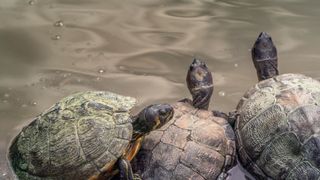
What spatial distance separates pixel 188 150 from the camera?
12.7 ft

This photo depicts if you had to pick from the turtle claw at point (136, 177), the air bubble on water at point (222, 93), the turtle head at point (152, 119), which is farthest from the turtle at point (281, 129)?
the air bubble on water at point (222, 93)

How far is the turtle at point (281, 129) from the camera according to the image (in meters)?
3.68

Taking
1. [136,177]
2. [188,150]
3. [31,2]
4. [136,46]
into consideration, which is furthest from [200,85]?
[31,2]

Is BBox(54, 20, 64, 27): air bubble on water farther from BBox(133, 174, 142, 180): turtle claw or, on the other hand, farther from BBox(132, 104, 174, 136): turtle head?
BBox(133, 174, 142, 180): turtle claw

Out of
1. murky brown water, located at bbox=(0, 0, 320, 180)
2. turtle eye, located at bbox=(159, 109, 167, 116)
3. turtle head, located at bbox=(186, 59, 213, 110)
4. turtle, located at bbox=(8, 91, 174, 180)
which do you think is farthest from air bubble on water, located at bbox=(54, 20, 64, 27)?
turtle eye, located at bbox=(159, 109, 167, 116)

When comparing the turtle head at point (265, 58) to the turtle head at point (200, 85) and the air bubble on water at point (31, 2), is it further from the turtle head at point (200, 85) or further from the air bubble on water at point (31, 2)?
the air bubble on water at point (31, 2)

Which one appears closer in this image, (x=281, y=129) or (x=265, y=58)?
(x=281, y=129)

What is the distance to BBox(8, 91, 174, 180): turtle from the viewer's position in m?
3.73

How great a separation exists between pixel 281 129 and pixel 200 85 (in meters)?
0.89

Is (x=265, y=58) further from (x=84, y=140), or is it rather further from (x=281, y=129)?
(x=84, y=140)

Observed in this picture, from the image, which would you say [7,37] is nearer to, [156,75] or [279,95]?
[156,75]

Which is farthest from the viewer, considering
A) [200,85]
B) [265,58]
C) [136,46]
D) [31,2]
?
[31,2]

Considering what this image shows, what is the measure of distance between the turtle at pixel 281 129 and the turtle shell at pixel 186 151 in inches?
6.0

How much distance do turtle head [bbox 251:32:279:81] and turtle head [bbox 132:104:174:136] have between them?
1033 millimetres
